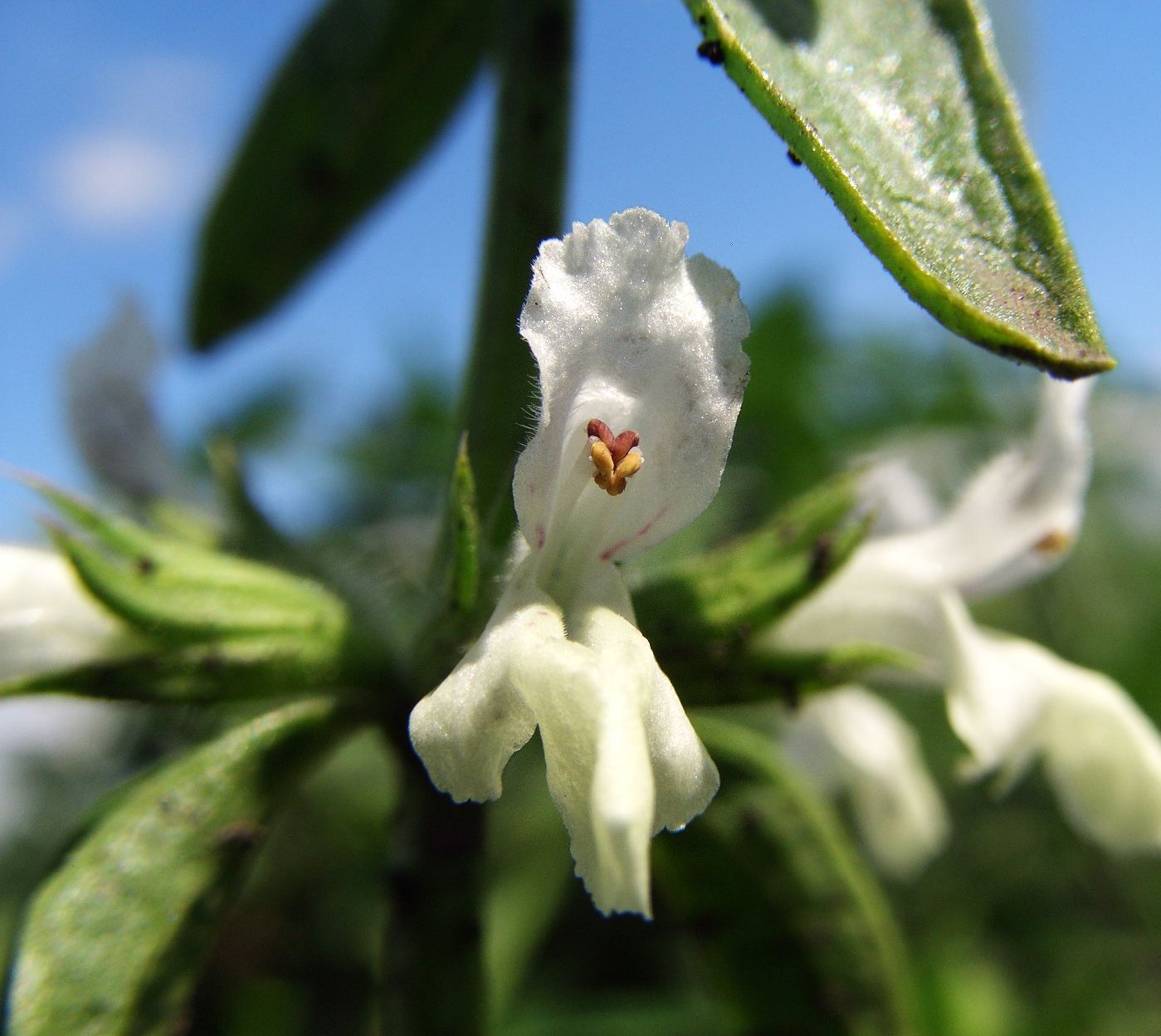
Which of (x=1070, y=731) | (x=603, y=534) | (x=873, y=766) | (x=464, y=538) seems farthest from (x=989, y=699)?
(x=464, y=538)

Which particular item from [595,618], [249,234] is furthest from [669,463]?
[249,234]

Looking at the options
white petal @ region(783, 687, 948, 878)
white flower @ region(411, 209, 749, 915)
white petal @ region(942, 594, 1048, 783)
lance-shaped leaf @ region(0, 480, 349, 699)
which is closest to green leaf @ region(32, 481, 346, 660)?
lance-shaped leaf @ region(0, 480, 349, 699)

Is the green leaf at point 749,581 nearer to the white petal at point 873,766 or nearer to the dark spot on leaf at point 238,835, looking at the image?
the dark spot on leaf at point 238,835

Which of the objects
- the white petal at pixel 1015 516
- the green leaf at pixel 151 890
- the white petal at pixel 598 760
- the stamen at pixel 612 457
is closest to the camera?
the white petal at pixel 598 760

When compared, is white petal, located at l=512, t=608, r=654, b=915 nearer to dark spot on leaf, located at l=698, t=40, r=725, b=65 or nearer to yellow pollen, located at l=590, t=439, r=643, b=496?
yellow pollen, located at l=590, t=439, r=643, b=496

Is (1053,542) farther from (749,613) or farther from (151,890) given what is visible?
(151,890)

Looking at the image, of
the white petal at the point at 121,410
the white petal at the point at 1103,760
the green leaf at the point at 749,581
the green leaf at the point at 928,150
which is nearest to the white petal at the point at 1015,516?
the white petal at the point at 1103,760

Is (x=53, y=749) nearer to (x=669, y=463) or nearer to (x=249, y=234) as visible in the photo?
(x=249, y=234)
